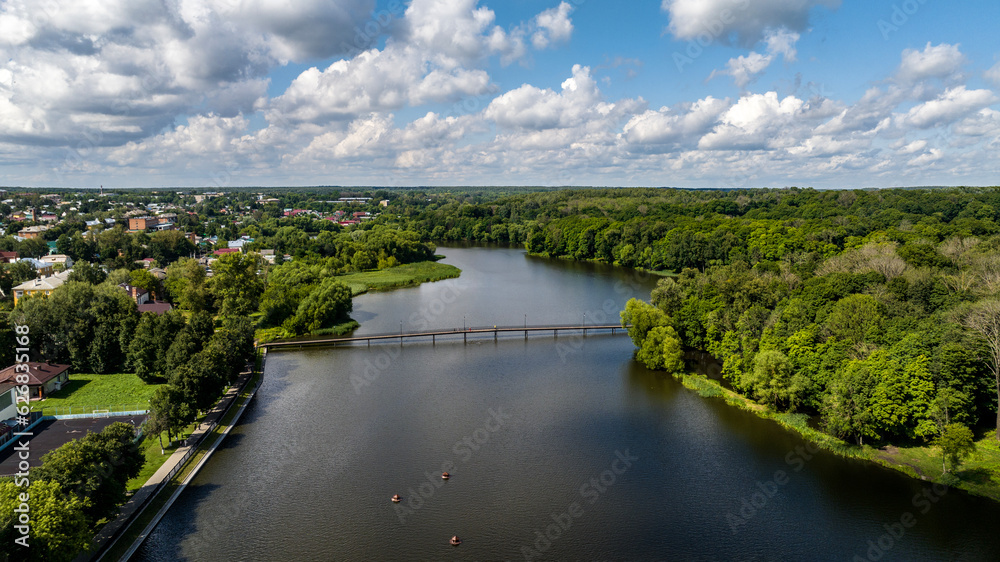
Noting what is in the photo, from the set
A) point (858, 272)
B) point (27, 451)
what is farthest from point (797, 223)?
point (27, 451)

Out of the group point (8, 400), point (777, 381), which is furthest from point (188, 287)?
point (777, 381)

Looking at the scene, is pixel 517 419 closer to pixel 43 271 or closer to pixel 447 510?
pixel 447 510

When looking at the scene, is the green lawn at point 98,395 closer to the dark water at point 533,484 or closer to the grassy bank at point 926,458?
the dark water at point 533,484

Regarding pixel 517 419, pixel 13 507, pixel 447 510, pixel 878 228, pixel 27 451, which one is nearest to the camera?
pixel 13 507

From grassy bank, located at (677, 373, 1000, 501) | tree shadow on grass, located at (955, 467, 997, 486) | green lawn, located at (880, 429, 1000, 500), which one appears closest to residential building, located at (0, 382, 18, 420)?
grassy bank, located at (677, 373, 1000, 501)

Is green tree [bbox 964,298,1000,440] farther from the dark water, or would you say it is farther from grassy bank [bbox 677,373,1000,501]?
the dark water

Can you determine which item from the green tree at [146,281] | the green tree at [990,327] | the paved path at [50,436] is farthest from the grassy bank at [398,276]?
the green tree at [990,327]

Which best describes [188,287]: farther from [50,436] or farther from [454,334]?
[50,436]
